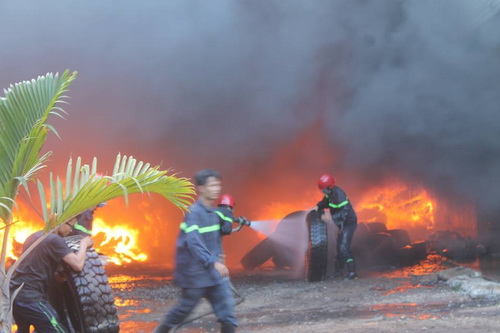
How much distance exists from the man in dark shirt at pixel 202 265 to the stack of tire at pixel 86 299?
0.63 meters

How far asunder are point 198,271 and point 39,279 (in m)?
1.04

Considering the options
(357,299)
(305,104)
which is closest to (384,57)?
(305,104)

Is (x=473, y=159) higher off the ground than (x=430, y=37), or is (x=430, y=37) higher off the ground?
(x=430, y=37)

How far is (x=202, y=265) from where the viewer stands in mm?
3887

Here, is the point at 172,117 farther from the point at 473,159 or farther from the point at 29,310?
the point at 29,310

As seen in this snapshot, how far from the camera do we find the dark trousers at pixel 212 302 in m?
3.93

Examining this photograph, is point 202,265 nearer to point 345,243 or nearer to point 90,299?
point 90,299

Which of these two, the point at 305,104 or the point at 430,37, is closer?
the point at 430,37

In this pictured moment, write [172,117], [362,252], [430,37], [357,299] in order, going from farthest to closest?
[172,117] → [430,37] → [362,252] → [357,299]

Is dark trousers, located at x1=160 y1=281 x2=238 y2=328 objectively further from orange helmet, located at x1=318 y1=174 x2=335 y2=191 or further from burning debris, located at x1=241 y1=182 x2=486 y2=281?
orange helmet, located at x1=318 y1=174 x2=335 y2=191

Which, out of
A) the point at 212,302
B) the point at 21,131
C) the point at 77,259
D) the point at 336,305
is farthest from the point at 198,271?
the point at 336,305

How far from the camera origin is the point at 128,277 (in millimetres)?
10352

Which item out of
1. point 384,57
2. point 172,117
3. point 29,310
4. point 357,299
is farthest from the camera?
point 172,117

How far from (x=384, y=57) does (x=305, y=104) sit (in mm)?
2240
